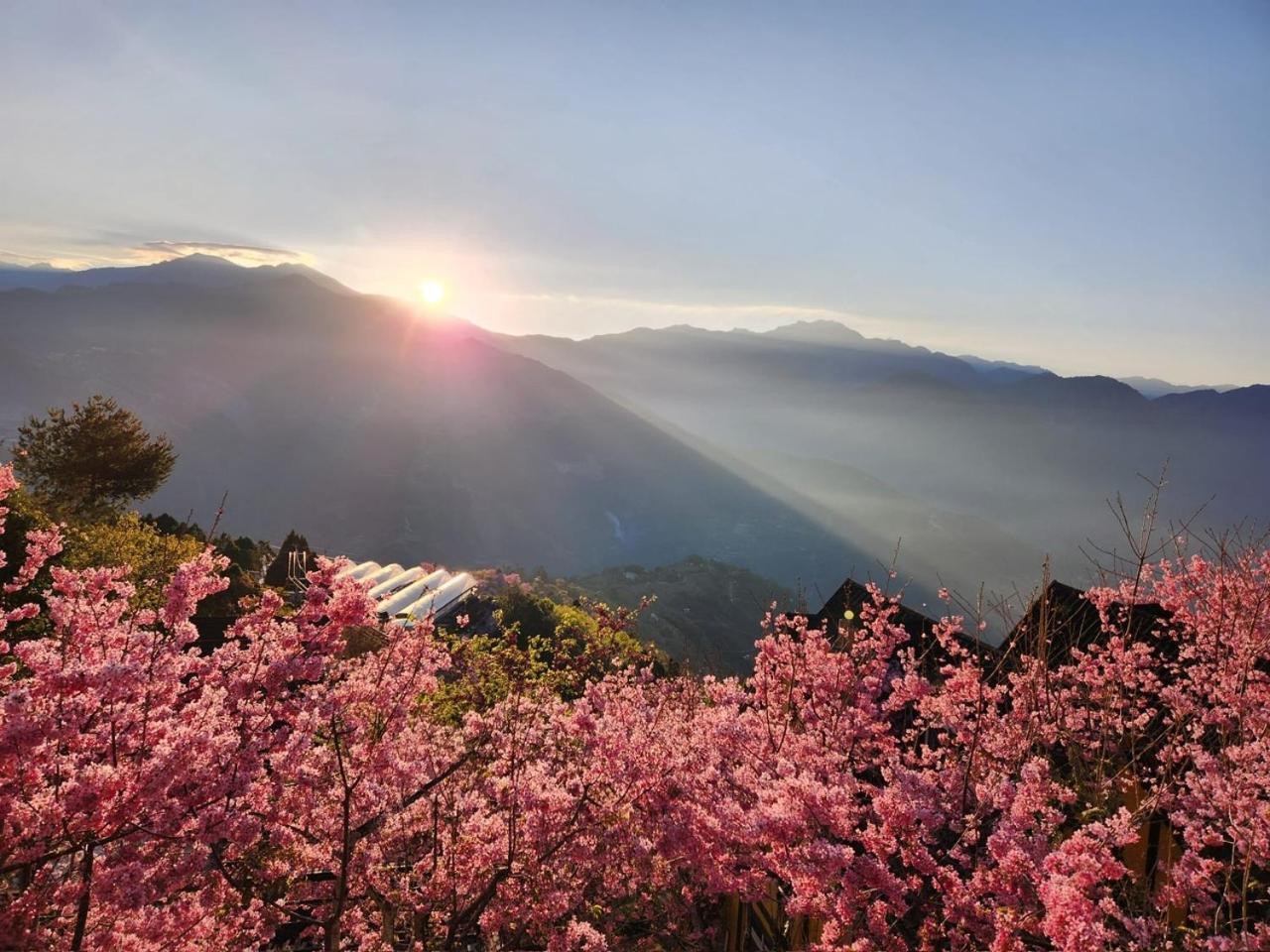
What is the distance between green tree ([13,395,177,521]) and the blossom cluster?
35245 millimetres

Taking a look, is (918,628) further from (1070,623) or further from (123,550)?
(123,550)

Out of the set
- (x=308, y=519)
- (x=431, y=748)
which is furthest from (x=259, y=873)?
(x=308, y=519)

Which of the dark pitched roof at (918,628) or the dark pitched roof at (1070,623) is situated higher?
the dark pitched roof at (1070,623)

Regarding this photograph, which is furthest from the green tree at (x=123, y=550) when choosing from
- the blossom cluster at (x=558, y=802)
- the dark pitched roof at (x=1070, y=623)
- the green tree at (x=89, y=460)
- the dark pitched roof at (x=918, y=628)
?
the dark pitched roof at (x=1070, y=623)

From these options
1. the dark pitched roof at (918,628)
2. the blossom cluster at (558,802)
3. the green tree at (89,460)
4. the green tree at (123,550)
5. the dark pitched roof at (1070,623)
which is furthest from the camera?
the green tree at (89,460)

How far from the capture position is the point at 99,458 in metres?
38.3

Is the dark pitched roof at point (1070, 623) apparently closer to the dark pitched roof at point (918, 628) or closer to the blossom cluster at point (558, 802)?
the blossom cluster at point (558, 802)

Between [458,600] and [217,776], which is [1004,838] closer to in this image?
[217,776]

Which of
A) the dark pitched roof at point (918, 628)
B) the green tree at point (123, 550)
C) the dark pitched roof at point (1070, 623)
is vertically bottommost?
the green tree at point (123, 550)

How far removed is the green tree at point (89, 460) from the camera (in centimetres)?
3688

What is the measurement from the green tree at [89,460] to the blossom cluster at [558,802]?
35.2 metres

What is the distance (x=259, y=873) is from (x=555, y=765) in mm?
3288

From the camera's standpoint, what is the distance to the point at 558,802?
7543 mm

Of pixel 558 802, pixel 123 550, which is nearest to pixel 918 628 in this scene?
pixel 558 802
